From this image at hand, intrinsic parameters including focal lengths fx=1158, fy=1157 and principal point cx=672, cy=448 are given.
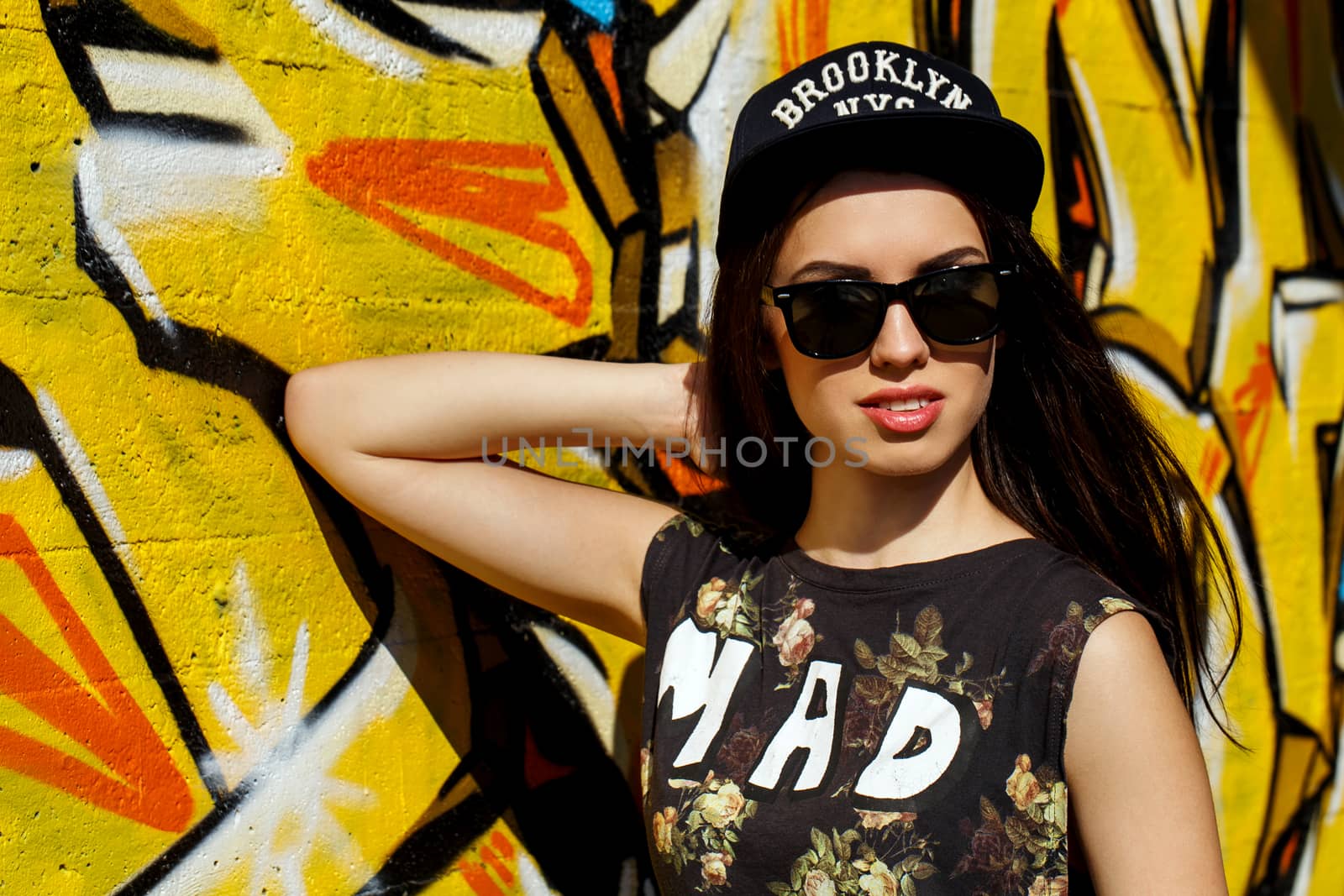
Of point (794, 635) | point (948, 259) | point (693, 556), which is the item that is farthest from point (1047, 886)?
point (948, 259)

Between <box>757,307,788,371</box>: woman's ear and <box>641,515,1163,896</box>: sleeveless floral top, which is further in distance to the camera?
<box>757,307,788,371</box>: woman's ear

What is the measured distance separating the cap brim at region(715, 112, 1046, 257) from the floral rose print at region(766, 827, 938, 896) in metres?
0.85

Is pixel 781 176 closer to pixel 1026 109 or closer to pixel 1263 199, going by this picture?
pixel 1026 109

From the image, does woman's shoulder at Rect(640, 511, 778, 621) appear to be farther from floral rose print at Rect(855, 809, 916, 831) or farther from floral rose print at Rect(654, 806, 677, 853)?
floral rose print at Rect(855, 809, 916, 831)

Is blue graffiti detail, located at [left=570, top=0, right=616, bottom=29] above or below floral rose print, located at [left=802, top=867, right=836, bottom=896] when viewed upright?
above

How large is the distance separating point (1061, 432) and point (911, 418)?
297 millimetres

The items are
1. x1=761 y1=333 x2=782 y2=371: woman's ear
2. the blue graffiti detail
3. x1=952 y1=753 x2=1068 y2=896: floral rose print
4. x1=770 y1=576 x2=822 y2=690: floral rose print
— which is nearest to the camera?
x1=952 y1=753 x2=1068 y2=896: floral rose print

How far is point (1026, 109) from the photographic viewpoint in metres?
2.80

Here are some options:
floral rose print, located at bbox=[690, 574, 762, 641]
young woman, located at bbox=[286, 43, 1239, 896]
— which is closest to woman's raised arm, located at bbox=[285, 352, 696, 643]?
young woman, located at bbox=[286, 43, 1239, 896]

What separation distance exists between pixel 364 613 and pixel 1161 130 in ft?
7.62

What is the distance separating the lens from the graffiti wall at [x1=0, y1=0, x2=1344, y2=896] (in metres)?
1.81

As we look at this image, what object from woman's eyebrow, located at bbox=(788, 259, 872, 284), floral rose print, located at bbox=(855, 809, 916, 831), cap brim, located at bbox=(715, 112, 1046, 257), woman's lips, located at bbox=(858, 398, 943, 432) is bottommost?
floral rose print, located at bbox=(855, 809, 916, 831)

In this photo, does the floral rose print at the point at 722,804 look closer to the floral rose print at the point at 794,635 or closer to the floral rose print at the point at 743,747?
the floral rose print at the point at 743,747

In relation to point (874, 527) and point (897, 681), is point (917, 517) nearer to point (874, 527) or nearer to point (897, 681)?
point (874, 527)
